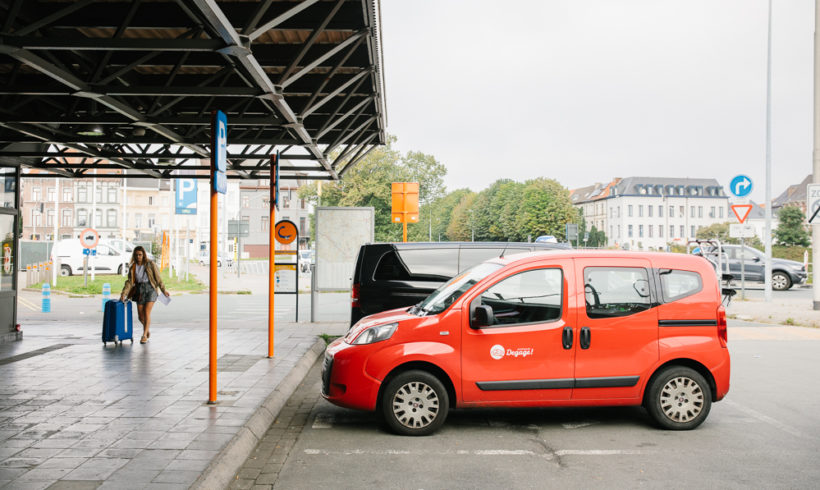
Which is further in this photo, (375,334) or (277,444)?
(375,334)

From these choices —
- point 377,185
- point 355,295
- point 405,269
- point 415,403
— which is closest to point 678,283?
point 415,403

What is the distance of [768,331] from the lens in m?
15.0

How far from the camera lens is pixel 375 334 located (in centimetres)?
638

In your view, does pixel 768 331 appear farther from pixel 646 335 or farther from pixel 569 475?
pixel 569 475

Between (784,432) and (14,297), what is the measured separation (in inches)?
476

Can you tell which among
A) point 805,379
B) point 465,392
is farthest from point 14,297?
point 805,379

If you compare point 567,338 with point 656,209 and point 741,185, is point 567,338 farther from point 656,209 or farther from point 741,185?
point 656,209

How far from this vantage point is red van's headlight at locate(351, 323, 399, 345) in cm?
631

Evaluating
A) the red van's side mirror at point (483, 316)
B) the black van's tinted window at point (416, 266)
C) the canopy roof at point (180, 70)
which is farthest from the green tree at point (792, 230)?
the red van's side mirror at point (483, 316)

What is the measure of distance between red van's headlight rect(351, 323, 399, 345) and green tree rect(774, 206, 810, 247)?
74.8 m

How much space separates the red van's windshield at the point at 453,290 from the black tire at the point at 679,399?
74.9 inches

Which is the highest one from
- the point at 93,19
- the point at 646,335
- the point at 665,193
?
the point at 665,193

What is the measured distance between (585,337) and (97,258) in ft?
121

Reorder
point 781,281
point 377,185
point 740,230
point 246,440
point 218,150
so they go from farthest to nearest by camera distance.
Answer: point 377,185, point 781,281, point 740,230, point 218,150, point 246,440
